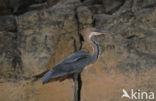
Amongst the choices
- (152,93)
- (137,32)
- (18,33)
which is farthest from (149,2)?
(18,33)

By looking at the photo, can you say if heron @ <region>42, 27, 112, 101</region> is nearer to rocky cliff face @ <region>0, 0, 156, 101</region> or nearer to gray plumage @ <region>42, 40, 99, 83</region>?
gray plumage @ <region>42, 40, 99, 83</region>

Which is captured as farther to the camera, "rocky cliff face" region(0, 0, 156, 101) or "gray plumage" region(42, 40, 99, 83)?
"rocky cliff face" region(0, 0, 156, 101)

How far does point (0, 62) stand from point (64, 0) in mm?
2271

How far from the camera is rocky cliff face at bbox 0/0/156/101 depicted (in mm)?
5145

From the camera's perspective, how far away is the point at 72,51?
18.2 feet

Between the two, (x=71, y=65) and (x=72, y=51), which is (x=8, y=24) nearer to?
(x=72, y=51)

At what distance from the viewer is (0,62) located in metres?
5.50

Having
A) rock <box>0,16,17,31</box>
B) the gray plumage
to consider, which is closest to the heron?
the gray plumage

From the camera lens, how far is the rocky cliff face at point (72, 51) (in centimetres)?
514

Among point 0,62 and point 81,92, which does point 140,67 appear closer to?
point 81,92

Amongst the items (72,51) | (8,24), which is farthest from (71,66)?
(8,24)

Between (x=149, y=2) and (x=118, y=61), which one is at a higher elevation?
(x=149, y=2)

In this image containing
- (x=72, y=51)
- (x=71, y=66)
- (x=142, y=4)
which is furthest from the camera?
(x=142, y=4)

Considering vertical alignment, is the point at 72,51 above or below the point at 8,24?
below
